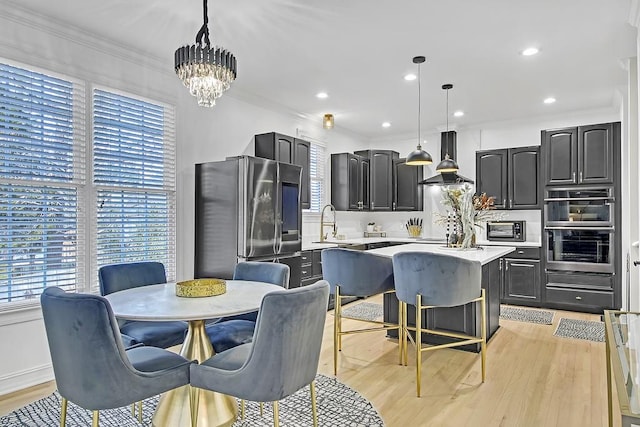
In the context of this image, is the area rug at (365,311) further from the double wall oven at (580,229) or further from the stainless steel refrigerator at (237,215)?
the double wall oven at (580,229)

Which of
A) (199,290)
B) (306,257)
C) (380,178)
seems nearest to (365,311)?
(306,257)

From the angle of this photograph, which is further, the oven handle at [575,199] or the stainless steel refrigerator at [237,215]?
the oven handle at [575,199]

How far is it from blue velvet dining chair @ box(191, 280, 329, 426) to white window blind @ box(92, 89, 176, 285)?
2.13 m

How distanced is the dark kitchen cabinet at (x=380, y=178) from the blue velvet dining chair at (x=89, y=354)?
5.44 meters

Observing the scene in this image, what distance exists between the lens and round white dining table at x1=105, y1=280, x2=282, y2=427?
195cm

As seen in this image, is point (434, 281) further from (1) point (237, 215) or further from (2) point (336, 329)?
(1) point (237, 215)

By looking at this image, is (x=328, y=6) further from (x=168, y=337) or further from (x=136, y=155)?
(x=168, y=337)

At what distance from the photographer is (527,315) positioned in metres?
4.97

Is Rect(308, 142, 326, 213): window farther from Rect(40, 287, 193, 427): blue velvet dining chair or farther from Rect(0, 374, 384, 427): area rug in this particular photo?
Rect(40, 287, 193, 427): blue velvet dining chair

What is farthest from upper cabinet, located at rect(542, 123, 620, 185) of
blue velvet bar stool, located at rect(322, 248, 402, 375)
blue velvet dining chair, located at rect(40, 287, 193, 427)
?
blue velvet dining chair, located at rect(40, 287, 193, 427)

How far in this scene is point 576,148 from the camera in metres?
5.12

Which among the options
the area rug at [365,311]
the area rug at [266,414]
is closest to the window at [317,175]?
the area rug at [365,311]

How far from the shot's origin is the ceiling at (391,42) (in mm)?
2938

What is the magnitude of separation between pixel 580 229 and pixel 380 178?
118 inches
